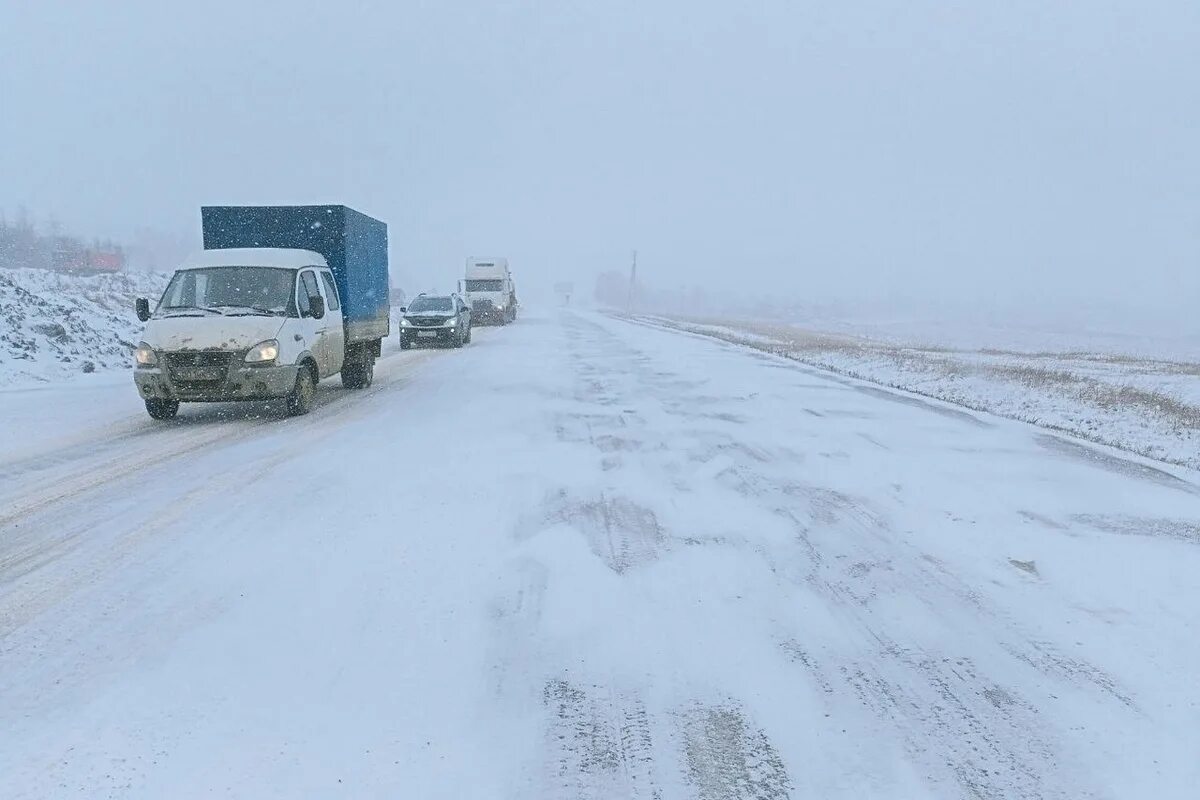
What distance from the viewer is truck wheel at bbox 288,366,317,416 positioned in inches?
362

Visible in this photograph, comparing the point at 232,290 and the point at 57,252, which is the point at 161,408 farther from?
the point at 57,252

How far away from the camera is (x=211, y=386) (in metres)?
8.45

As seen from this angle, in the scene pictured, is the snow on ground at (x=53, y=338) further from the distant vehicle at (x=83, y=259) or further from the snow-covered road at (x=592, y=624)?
the distant vehicle at (x=83, y=259)

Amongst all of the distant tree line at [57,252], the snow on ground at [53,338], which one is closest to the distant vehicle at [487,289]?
the snow on ground at [53,338]

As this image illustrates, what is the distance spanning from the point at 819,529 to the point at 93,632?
415cm

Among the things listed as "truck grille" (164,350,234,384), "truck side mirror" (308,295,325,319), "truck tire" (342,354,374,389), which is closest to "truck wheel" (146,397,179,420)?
"truck grille" (164,350,234,384)

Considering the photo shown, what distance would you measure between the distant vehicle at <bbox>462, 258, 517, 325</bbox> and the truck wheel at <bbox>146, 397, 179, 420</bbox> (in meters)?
28.3

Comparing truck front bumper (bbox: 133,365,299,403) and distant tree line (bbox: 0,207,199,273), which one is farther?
distant tree line (bbox: 0,207,199,273)

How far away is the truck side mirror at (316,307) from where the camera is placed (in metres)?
9.84

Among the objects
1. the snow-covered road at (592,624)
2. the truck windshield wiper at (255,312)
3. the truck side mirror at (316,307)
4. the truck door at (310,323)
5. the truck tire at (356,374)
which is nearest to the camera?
the snow-covered road at (592,624)

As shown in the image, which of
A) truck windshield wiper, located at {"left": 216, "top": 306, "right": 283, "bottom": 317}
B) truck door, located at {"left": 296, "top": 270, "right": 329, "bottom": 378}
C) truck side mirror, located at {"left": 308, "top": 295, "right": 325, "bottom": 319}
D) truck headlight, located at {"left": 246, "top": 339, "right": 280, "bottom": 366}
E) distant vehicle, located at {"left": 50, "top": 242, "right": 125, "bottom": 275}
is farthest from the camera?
distant vehicle, located at {"left": 50, "top": 242, "right": 125, "bottom": 275}

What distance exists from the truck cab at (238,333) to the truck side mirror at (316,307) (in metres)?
0.01

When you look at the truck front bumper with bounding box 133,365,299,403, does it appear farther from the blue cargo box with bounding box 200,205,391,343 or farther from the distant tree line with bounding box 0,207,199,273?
the distant tree line with bounding box 0,207,199,273

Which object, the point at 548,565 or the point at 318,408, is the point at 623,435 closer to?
the point at 548,565
